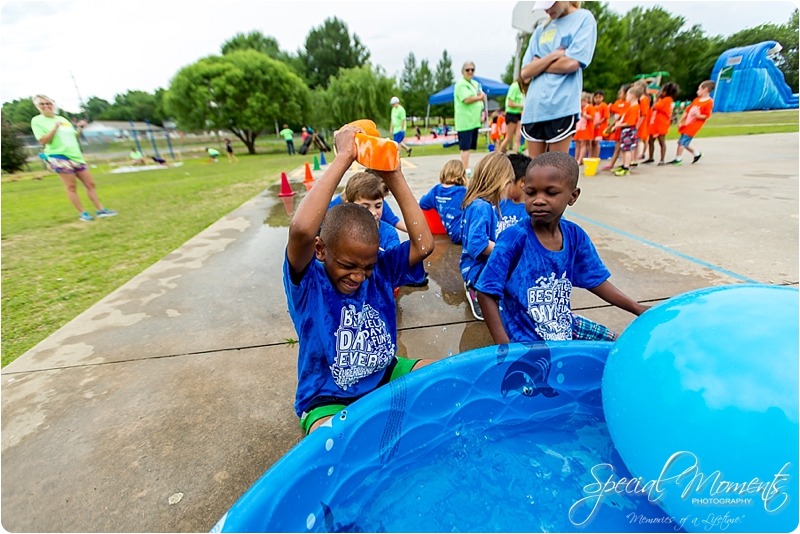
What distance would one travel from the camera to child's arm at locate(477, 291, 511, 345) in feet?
6.08

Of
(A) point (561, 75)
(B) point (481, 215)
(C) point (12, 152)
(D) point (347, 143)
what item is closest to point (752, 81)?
(A) point (561, 75)

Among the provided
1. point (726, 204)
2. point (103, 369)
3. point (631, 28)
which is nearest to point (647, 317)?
point (103, 369)

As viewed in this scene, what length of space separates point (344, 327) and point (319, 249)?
0.34m

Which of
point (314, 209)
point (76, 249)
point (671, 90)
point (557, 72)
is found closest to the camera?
point (314, 209)

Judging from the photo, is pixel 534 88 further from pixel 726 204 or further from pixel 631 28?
pixel 631 28

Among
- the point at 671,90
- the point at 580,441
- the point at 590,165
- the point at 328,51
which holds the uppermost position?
the point at 328,51

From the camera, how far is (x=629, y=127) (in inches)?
299

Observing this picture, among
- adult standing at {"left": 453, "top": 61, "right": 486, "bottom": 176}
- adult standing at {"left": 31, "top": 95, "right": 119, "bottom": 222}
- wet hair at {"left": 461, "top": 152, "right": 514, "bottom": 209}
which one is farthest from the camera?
adult standing at {"left": 453, "top": 61, "right": 486, "bottom": 176}

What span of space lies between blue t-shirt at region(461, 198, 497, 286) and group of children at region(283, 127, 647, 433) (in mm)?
548

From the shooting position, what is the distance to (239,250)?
434 centimetres

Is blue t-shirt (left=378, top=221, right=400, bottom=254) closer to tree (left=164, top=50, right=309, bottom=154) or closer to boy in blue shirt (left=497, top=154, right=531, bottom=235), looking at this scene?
boy in blue shirt (left=497, top=154, right=531, bottom=235)

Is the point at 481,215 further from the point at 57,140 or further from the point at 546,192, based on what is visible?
the point at 57,140

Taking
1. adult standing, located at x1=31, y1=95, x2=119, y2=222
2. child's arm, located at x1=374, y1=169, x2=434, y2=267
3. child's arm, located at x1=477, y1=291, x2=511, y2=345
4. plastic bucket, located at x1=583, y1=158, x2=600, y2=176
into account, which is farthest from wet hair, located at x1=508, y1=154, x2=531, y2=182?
adult standing, located at x1=31, y1=95, x2=119, y2=222

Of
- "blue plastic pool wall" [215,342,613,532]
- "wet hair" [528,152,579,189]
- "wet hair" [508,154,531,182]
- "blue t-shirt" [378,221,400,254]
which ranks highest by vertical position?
"wet hair" [528,152,579,189]
